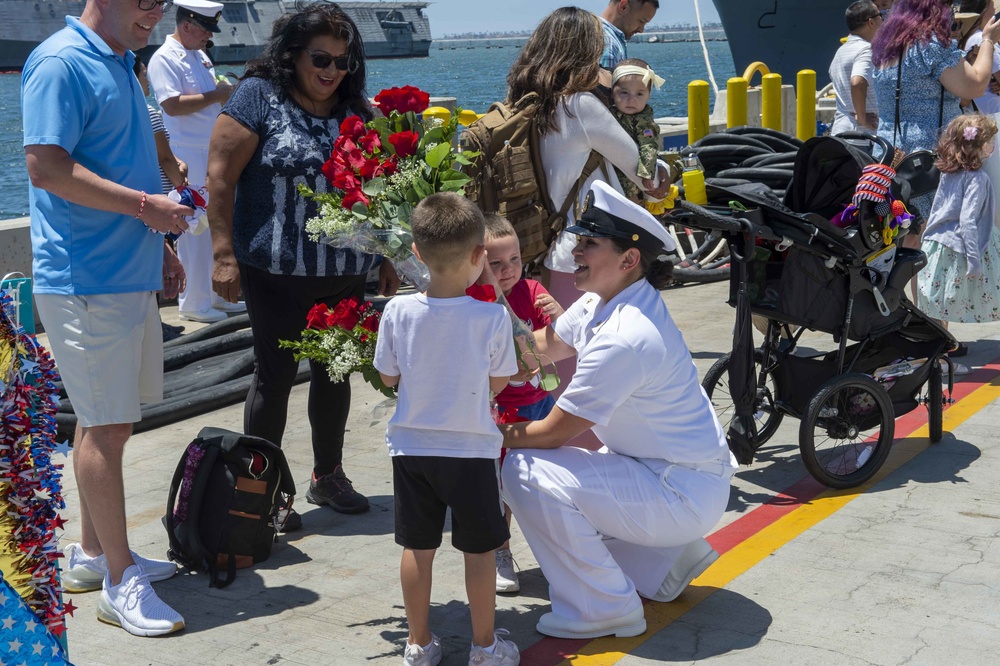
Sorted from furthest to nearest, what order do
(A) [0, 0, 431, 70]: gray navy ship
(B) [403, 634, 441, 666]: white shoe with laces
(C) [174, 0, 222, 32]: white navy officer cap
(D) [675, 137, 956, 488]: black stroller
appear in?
(A) [0, 0, 431, 70]: gray navy ship → (C) [174, 0, 222, 32]: white navy officer cap → (D) [675, 137, 956, 488]: black stroller → (B) [403, 634, 441, 666]: white shoe with laces

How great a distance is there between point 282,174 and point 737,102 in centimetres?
879

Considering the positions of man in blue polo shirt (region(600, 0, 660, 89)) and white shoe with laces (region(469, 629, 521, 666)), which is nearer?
white shoe with laces (region(469, 629, 521, 666))

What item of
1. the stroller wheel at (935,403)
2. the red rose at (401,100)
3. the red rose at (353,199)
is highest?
the red rose at (401,100)

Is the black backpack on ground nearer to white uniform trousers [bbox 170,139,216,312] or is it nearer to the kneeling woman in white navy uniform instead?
the kneeling woman in white navy uniform

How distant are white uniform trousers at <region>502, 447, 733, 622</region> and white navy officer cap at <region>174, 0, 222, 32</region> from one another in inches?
194

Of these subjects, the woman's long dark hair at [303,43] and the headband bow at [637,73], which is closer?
the woman's long dark hair at [303,43]

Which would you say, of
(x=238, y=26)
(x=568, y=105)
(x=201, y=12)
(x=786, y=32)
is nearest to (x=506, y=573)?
(x=568, y=105)

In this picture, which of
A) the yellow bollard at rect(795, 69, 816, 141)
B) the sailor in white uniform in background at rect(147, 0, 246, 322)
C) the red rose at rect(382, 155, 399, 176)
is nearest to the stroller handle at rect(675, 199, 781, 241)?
the red rose at rect(382, 155, 399, 176)

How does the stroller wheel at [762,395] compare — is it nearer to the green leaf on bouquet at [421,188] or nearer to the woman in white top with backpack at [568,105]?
the woman in white top with backpack at [568,105]

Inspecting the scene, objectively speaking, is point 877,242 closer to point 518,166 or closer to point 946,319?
→ point 518,166

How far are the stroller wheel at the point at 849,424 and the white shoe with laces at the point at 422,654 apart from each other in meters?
1.98

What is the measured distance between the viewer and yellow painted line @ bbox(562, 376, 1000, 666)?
3674mm

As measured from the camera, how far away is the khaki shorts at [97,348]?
12.4ft

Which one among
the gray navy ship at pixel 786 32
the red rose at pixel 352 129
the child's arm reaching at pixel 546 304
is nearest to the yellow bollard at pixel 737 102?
the child's arm reaching at pixel 546 304
